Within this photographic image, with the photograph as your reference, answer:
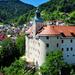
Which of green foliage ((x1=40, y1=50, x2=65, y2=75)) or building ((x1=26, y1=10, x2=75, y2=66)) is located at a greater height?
building ((x1=26, y1=10, x2=75, y2=66))

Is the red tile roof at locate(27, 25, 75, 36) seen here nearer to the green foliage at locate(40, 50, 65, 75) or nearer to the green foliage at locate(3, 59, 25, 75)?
the green foliage at locate(40, 50, 65, 75)

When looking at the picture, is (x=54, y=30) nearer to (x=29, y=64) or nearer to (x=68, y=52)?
(x=68, y=52)

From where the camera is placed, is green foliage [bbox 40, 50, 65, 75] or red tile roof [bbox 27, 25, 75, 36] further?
red tile roof [bbox 27, 25, 75, 36]

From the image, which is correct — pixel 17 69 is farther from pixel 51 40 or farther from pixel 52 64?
pixel 51 40

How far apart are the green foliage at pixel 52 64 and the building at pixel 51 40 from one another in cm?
169

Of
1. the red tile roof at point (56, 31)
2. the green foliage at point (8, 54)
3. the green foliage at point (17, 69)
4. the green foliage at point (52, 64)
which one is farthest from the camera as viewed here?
the green foliage at point (8, 54)

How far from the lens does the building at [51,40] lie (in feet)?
237

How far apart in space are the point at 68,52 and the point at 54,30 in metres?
5.41

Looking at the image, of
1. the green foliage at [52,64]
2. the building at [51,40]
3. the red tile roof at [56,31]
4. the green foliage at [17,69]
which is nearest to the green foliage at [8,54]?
the green foliage at [17,69]

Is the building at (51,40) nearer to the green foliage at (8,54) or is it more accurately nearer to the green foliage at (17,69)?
the green foliage at (17,69)

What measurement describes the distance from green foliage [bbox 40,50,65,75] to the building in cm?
169

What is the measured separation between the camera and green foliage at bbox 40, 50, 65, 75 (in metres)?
71.3

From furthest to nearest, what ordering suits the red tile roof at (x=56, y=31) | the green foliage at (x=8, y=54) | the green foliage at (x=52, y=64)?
the green foliage at (x=8, y=54)
the red tile roof at (x=56, y=31)
the green foliage at (x=52, y=64)

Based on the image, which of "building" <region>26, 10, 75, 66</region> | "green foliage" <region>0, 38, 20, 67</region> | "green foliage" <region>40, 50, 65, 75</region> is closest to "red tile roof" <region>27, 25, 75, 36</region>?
"building" <region>26, 10, 75, 66</region>
